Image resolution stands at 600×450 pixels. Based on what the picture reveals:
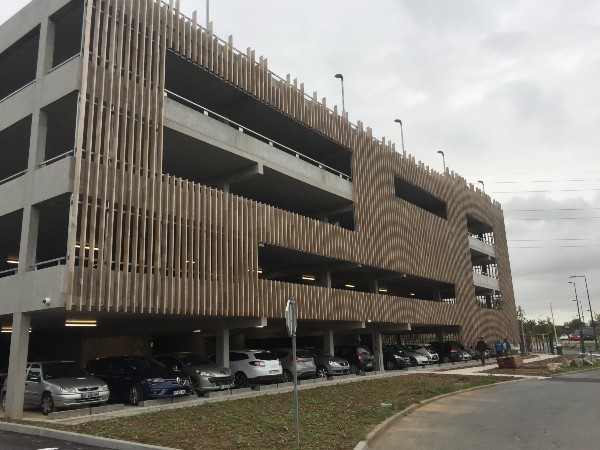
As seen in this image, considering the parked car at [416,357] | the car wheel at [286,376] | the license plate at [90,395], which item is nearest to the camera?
the license plate at [90,395]

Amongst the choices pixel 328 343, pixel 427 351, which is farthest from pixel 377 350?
pixel 328 343

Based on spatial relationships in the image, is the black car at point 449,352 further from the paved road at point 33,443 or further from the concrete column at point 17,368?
the paved road at point 33,443

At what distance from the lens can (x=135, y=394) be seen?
1636cm

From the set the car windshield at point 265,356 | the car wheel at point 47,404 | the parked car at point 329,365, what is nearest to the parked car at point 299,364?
the car windshield at point 265,356

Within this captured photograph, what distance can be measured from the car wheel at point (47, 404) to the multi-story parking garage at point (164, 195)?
2.46 ft

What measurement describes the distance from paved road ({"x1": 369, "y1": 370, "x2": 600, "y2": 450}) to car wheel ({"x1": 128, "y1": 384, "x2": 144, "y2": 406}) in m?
8.39

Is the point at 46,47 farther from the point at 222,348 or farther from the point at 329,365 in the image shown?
the point at 329,365

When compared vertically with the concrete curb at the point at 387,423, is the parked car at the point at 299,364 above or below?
above

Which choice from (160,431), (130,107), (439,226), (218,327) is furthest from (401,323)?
(160,431)

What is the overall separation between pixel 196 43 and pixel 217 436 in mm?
16459

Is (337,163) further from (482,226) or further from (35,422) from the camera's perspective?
(482,226)

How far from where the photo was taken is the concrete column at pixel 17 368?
15.2m

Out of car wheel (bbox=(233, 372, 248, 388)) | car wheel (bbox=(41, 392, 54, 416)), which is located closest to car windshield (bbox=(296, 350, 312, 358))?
car wheel (bbox=(233, 372, 248, 388))

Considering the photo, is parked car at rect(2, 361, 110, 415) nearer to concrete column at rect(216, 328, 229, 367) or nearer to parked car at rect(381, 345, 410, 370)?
concrete column at rect(216, 328, 229, 367)
